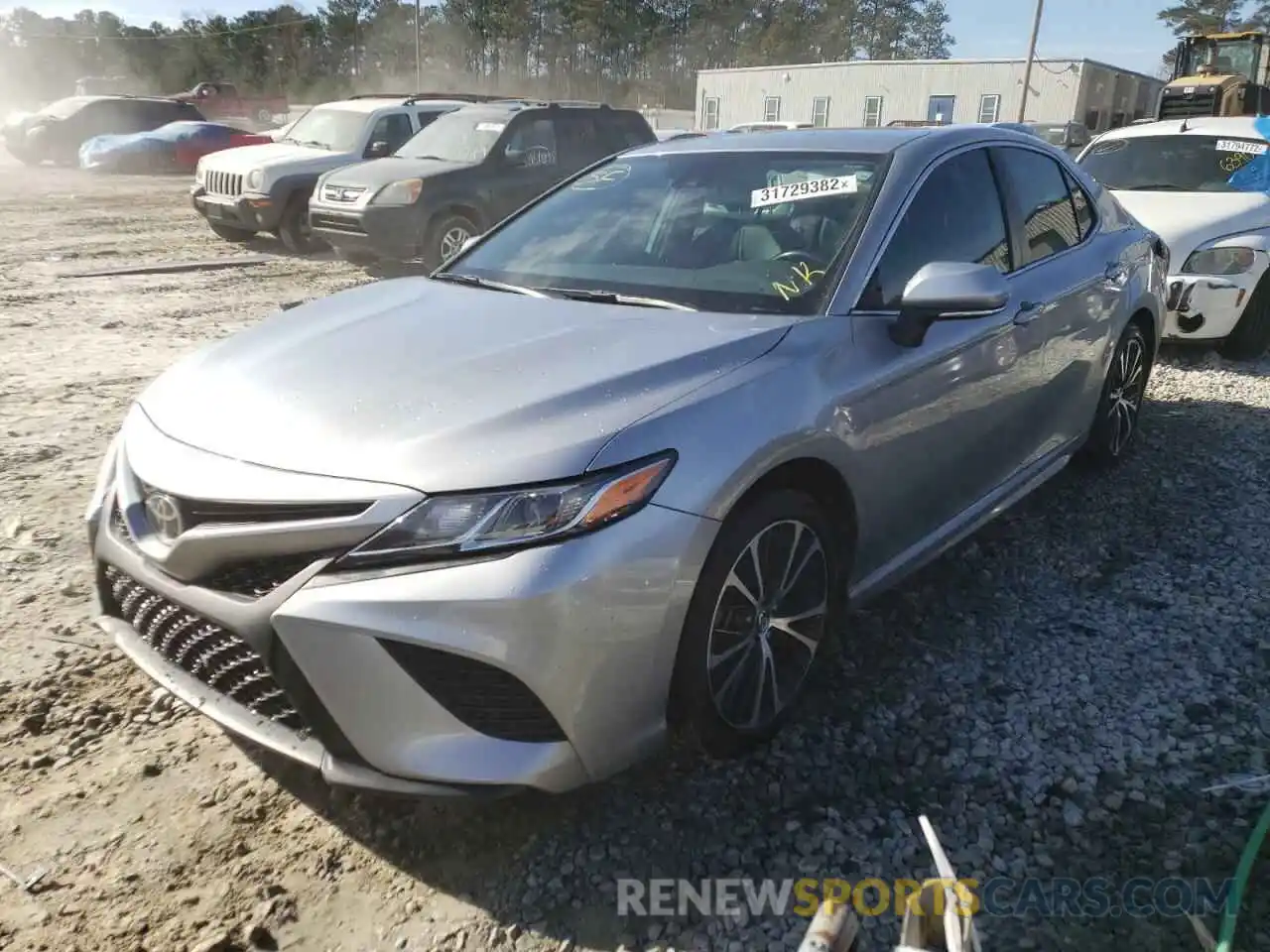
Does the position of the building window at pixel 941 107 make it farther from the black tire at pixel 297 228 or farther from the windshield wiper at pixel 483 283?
the windshield wiper at pixel 483 283

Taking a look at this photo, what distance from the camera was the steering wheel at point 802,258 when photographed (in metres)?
3.00

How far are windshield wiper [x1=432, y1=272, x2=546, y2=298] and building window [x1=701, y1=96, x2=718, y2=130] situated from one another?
1805 inches

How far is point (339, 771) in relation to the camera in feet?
6.97

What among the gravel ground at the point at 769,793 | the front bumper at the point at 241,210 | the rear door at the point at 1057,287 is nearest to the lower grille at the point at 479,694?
the gravel ground at the point at 769,793

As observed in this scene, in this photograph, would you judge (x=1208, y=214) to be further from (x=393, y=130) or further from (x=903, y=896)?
(x=393, y=130)

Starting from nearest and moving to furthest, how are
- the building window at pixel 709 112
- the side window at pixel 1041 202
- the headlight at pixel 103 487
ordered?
the headlight at pixel 103 487
the side window at pixel 1041 202
the building window at pixel 709 112

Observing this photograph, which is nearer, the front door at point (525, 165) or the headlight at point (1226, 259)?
the headlight at point (1226, 259)

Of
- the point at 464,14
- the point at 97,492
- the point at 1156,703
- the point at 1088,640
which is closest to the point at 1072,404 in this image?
the point at 1088,640

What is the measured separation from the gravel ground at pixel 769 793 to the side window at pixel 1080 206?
4.41 ft

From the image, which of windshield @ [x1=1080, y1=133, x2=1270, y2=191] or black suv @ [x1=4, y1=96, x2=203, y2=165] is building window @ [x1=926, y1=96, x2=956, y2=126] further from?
windshield @ [x1=1080, y1=133, x2=1270, y2=191]

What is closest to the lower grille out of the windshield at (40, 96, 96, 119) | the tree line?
the windshield at (40, 96, 96, 119)

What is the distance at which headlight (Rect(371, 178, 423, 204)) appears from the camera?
9.70 meters

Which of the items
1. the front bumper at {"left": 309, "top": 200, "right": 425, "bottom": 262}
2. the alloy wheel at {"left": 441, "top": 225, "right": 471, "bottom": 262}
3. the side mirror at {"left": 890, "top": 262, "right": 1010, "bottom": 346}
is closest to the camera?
the side mirror at {"left": 890, "top": 262, "right": 1010, "bottom": 346}

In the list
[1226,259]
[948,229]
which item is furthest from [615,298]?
[1226,259]
